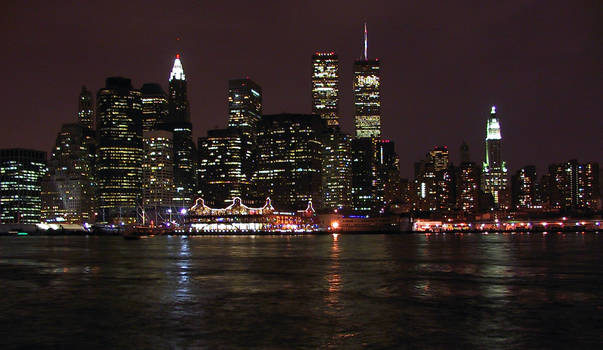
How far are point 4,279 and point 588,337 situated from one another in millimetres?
45552

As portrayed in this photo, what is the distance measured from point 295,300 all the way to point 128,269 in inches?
1175

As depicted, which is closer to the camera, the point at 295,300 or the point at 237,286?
the point at 295,300

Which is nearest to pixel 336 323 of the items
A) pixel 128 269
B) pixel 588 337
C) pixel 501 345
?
pixel 501 345

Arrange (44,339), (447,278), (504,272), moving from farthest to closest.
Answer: (504,272), (447,278), (44,339)

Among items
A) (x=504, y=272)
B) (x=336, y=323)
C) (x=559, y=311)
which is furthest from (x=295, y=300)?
(x=504, y=272)

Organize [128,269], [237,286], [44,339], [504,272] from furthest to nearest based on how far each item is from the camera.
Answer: [128,269], [504,272], [237,286], [44,339]

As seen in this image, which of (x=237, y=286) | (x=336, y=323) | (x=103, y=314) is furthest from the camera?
(x=237, y=286)

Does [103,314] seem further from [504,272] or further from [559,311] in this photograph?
[504,272]

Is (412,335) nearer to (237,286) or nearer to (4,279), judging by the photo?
(237,286)

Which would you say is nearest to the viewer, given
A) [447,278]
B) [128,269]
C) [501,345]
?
[501,345]

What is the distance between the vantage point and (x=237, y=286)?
161 ft

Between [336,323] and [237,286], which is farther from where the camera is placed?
[237,286]

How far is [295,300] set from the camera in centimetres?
4097

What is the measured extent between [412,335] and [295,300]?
1248 cm
